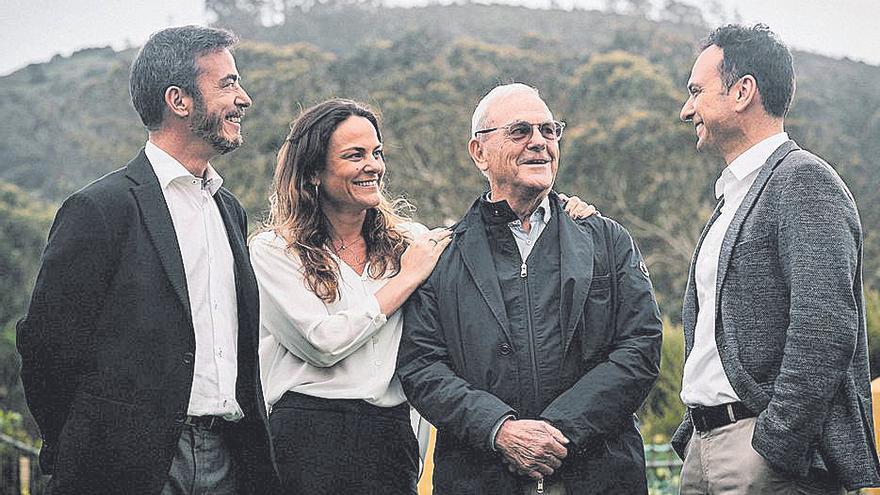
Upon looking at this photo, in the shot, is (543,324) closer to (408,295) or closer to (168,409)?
(408,295)

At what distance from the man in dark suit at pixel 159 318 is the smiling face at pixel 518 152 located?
87 centimetres

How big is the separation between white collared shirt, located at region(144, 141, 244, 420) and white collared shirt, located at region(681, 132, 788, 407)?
1.43m

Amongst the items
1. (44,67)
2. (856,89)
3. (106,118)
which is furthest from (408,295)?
(44,67)

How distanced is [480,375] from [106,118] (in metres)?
23.7

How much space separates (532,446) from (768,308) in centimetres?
82

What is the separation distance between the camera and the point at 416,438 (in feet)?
12.1

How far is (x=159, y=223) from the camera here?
312 centimetres

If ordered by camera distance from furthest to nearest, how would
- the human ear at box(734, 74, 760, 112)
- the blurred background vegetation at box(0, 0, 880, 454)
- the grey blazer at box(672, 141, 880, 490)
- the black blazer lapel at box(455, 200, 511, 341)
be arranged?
the blurred background vegetation at box(0, 0, 880, 454)
the black blazer lapel at box(455, 200, 511, 341)
the human ear at box(734, 74, 760, 112)
the grey blazer at box(672, 141, 880, 490)

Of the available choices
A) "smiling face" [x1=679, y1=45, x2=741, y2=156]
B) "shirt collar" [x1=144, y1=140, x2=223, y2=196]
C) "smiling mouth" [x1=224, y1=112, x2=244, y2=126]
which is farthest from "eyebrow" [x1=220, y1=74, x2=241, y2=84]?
"smiling face" [x1=679, y1=45, x2=741, y2=156]

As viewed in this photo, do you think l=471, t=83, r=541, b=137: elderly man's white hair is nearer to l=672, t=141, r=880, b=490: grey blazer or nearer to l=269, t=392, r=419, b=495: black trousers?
l=672, t=141, r=880, b=490: grey blazer

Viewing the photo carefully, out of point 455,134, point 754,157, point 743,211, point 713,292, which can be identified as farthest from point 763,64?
point 455,134

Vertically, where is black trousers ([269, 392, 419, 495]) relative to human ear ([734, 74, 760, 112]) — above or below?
below

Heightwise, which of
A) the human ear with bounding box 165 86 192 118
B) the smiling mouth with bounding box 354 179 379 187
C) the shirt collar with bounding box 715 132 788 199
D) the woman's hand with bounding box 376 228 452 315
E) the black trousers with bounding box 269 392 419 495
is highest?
the human ear with bounding box 165 86 192 118

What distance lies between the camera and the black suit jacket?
9.60ft
